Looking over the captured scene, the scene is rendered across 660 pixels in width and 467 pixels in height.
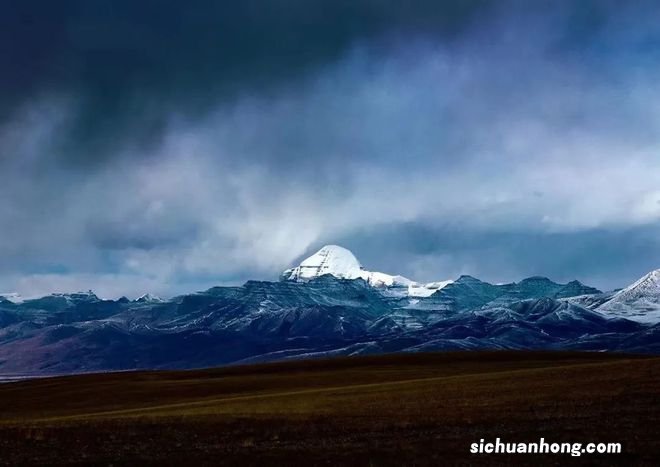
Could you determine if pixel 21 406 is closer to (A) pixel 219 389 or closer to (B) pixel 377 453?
(A) pixel 219 389

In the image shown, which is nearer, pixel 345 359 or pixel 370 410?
pixel 370 410

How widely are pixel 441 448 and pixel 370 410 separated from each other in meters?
19.5

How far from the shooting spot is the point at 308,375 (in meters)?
108

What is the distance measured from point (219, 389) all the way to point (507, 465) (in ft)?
225

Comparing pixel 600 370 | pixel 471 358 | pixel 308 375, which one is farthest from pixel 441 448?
pixel 471 358

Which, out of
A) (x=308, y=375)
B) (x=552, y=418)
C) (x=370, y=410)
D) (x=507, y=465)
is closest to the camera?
(x=507, y=465)

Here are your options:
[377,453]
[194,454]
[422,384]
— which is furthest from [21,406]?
[377,453]

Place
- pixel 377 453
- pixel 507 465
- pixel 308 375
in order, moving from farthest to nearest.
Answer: pixel 308 375
pixel 377 453
pixel 507 465

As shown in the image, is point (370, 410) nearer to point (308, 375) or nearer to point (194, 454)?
point (194, 454)

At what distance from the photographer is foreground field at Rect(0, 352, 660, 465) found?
34.1 metres

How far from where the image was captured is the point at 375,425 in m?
44.5

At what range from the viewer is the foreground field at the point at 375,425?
34.1 meters

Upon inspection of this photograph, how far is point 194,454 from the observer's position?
36.6 m

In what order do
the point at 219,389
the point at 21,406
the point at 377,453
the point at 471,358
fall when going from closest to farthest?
the point at 377,453, the point at 21,406, the point at 219,389, the point at 471,358
